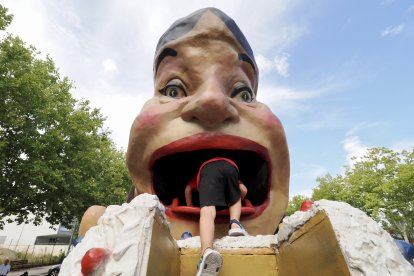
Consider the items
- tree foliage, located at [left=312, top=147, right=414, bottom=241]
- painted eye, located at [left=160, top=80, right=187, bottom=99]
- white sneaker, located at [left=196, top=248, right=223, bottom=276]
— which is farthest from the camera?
tree foliage, located at [left=312, top=147, right=414, bottom=241]

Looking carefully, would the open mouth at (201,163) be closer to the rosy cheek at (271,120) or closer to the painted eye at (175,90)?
the rosy cheek at (271,120)

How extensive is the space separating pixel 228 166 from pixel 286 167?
81 centimetres

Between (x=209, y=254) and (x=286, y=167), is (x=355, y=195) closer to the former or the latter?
(x=286, y=167)

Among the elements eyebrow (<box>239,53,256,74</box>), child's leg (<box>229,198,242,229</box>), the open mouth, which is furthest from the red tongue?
eyebrow (<box>239,53,256,74</box>)

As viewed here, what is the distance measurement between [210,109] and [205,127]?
0.14 metres

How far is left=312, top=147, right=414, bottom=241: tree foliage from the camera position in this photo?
501 inches

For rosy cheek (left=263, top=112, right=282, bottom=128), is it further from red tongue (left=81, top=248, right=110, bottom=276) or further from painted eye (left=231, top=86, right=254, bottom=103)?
red tongue (left=81, top=248, right=110, bottom=276)

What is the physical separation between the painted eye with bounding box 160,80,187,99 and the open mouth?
52cm

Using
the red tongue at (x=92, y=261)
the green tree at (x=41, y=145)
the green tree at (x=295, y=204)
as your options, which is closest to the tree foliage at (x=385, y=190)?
the green tree at (x=295, y=204)

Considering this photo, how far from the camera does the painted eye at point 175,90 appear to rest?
2.60 m

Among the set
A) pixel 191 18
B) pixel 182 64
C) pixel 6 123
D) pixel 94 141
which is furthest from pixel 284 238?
pixel 94 141

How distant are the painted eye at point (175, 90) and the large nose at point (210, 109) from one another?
28 cm

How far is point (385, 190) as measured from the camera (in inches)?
503

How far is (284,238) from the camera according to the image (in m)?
1.29
